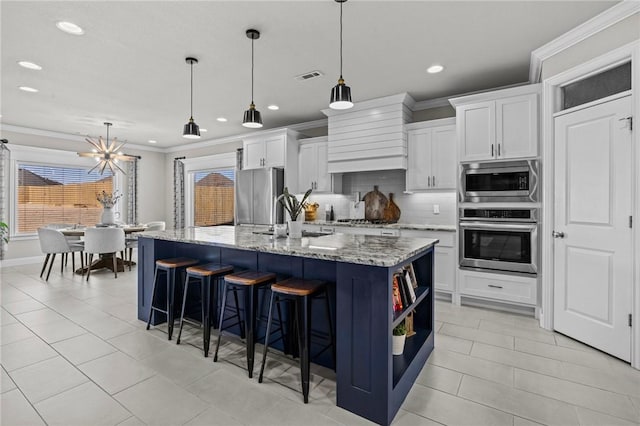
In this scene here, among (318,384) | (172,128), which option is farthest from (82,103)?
(318,384)

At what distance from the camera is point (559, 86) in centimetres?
309

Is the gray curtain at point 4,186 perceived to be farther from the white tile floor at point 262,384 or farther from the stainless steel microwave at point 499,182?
the stainless steel microwave at point 499,182

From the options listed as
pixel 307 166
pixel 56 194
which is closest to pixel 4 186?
pixel 56 194

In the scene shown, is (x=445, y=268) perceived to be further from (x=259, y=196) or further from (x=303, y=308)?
(x=259, y=196)

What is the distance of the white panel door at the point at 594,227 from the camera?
2541mm

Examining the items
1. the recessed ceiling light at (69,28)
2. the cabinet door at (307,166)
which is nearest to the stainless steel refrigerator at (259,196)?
the cabinet door at (307,166)

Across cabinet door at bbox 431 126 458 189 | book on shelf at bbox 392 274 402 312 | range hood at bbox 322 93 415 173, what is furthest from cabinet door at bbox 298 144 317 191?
book on shelf at bbox 392 274 402 312

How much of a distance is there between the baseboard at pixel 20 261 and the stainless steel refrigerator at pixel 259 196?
4.17 m

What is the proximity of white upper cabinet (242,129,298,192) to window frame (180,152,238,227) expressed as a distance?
1396 millimetres

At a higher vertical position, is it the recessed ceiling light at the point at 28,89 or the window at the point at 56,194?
the recessed ceiling light at the point at 28,89

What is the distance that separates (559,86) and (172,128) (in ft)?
20.0

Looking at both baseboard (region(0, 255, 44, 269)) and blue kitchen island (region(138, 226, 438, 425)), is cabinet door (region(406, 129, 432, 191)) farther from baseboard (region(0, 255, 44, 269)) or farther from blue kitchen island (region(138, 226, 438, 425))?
baseboard (region(0, 255, 44, 269))

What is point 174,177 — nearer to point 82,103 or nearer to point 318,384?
point 82,103

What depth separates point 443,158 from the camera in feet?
14.0
